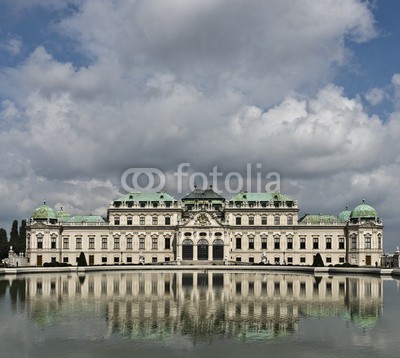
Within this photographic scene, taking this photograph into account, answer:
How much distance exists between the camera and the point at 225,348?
2853cm

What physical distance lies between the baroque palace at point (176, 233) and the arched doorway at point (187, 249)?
2.17 meters

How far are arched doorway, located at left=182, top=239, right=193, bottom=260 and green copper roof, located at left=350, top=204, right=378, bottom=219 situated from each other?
34.9 m

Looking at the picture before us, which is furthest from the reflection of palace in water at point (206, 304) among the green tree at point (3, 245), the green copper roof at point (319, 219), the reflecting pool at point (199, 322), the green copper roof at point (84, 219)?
the green tree at point (3, 245)

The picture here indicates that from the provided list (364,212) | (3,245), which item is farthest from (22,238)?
(364,212)

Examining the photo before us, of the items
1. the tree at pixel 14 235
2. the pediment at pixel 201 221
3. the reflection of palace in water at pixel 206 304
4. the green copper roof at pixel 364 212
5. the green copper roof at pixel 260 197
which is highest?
the green copper roof at pixel 260 197

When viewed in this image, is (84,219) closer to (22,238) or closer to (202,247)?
(22,238)

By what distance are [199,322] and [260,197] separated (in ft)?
273

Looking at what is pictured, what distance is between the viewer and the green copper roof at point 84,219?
11919 cm

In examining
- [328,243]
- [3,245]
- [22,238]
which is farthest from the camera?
[22,238]

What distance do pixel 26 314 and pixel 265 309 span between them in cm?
1763

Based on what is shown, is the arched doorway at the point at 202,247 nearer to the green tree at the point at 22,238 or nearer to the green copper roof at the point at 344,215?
the green copper roof at the point at 344,215

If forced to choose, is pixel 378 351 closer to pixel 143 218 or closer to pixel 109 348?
pixel 109 348

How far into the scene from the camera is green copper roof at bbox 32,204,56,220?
11587cm

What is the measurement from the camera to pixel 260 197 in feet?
386
